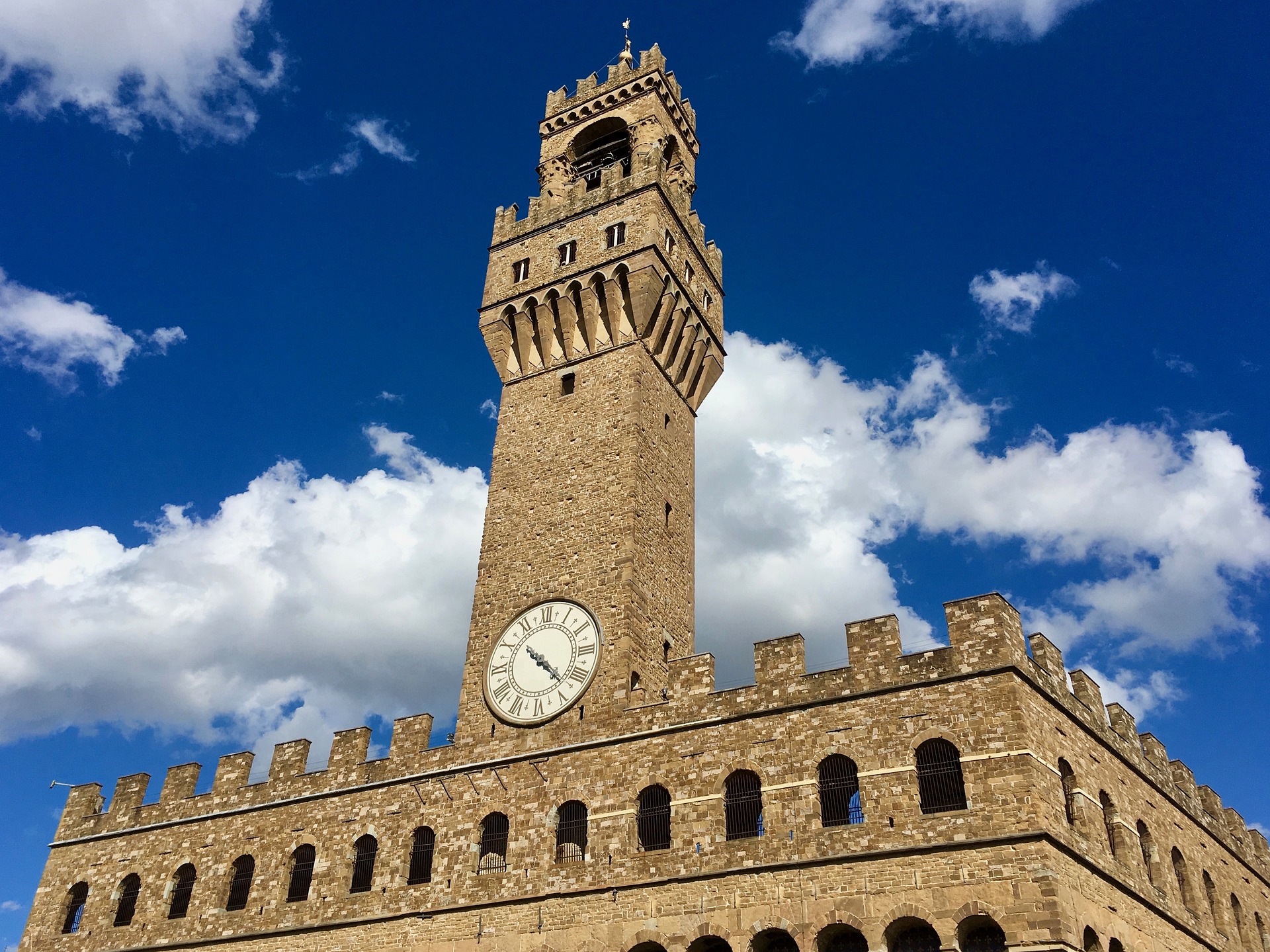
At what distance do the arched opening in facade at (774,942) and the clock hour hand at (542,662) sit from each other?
851cm

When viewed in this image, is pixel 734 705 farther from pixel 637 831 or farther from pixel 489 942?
pixel 489 942

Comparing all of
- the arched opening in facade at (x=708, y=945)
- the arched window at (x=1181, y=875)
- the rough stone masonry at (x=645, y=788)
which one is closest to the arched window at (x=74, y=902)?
the rough stone masonry at (x=645, y=788)

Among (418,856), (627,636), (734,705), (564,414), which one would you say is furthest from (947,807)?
(564,414)

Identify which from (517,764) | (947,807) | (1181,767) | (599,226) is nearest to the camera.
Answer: (947,807)

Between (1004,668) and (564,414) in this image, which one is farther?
(564,414)

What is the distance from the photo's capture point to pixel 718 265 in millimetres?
40188

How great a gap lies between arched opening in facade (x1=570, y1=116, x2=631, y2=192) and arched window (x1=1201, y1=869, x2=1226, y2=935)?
29740 mm

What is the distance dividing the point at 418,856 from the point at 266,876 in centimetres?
478

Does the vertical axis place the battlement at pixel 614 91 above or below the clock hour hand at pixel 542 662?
above

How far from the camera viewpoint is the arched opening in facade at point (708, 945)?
2294 cm

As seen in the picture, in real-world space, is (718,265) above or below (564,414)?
above

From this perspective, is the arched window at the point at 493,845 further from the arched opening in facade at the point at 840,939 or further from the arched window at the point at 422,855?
the arched opening in facade at the point at 840,939

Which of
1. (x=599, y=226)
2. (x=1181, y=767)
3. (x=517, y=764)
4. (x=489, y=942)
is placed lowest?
(x=489, y=942)

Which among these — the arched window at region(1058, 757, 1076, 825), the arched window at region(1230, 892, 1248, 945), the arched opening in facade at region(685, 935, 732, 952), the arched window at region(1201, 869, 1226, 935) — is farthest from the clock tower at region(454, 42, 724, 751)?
the arched window at region(1230, 892, 1248, 945)
